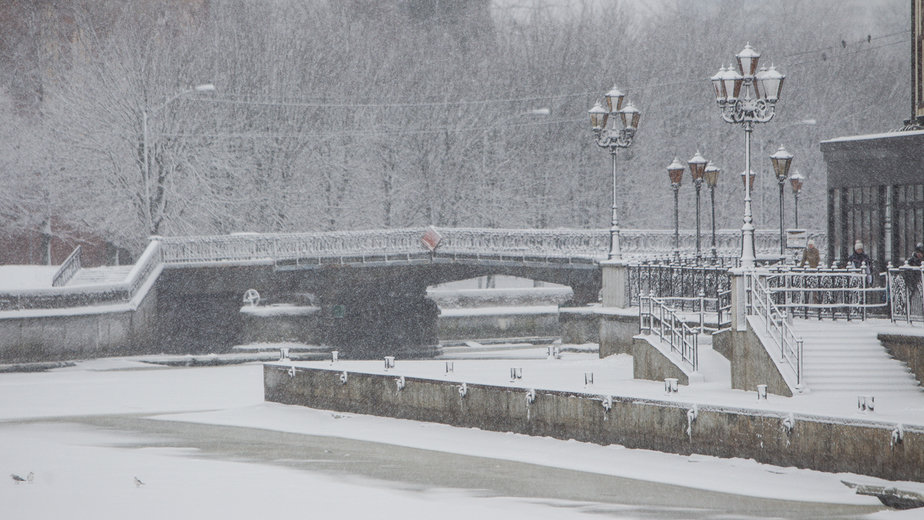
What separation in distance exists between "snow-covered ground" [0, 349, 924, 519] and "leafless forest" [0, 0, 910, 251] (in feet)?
87.1

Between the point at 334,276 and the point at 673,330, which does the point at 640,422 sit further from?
the point at 334,276

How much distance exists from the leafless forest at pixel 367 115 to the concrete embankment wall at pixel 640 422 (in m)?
27.7

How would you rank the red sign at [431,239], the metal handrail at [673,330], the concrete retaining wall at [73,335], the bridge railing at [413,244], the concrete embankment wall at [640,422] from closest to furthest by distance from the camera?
the concrete embankment wall at [640,422], the metal handrail at [673,330], the concrete retaining wall at [73,335], the bridge railing at [413,244], the red sign at [431,239]

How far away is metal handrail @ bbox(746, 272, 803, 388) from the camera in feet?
79.3

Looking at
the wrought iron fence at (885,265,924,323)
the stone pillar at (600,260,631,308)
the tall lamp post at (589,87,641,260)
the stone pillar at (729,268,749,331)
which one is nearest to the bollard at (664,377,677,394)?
the stone pillar at (729,268,749,331)

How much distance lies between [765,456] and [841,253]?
11.1 meters

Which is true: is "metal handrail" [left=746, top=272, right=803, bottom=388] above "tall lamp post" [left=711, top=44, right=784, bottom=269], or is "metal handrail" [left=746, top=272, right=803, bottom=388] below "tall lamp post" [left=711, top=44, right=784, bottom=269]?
below

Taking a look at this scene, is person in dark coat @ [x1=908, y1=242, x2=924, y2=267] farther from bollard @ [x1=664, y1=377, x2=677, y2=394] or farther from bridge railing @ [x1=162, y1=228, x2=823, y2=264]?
bridge railing @ [x1=162, y1=228, x2=823, y2=264]

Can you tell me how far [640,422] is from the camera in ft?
77.0

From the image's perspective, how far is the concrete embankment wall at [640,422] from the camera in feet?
64.6

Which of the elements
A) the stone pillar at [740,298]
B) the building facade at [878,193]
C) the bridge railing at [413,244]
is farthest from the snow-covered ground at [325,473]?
the bridge railing at [413,244]

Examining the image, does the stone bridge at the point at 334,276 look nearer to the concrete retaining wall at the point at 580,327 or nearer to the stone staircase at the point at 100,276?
the stone staircase at the point at 100,276

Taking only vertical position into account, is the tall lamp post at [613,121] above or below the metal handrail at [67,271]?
above

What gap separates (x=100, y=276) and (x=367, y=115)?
52.4 ft
